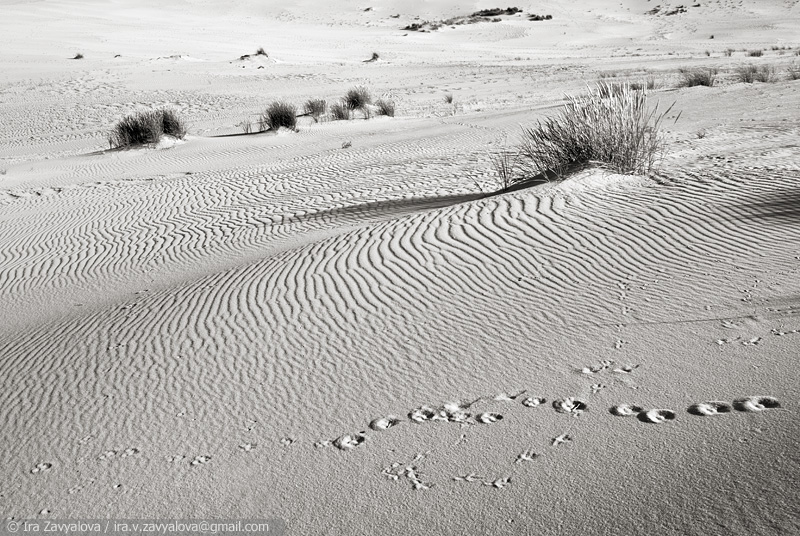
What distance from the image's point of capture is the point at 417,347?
4527mm

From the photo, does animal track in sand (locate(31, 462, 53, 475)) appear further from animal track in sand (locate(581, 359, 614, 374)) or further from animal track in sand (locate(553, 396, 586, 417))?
animal track in sand (locate(581, 359, 614, 374))

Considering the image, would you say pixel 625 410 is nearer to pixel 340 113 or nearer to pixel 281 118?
pixel 281 118

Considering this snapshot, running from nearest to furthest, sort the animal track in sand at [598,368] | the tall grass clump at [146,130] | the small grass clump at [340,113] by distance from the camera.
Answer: the animal track in sand at [598,368] < the tall grass clump at [146,130] < the small grass clump at [340,113]

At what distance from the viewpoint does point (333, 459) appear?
340 centimetres

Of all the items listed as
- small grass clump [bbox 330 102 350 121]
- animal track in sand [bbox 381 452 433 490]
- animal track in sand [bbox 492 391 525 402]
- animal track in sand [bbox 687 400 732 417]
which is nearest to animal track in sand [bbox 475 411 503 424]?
animal track in sand [bbox 492 391 525 402]

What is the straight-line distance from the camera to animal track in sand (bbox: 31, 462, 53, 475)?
138 inches

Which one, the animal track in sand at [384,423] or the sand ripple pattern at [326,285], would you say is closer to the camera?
the animal track in sand at [384,423]

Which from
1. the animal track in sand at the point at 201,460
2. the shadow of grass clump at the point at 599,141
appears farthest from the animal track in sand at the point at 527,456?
the shadow of grass clump at the point at 599,141

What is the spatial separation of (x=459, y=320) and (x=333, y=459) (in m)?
1.74

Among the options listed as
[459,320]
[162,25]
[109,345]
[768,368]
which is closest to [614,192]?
[459,320]

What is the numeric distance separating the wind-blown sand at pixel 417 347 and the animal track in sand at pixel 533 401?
0.16 ft

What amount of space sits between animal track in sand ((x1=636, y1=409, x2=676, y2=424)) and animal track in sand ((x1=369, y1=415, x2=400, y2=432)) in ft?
3.90

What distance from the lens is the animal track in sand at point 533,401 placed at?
12.1ft

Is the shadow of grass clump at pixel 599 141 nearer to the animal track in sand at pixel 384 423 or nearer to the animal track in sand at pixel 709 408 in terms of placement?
the animal track in sand at pixel 709 408
